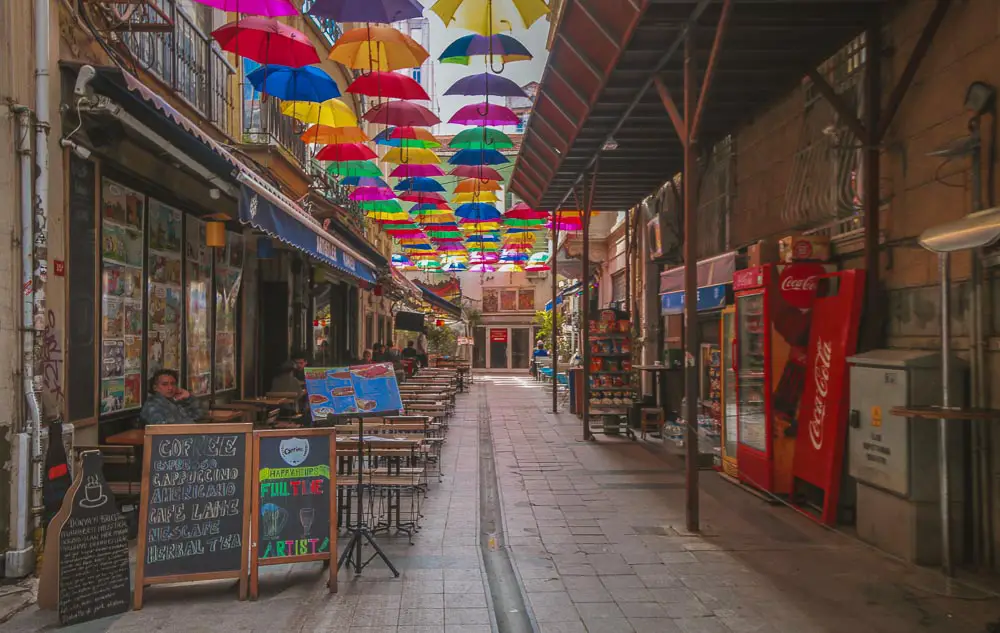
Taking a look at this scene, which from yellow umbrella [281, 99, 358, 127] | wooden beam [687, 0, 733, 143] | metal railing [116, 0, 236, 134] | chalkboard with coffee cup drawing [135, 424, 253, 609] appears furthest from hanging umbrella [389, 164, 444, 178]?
chalkboard with coffee cup drawing [135, 424, 253, 609]

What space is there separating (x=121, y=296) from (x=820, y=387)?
7.17 m

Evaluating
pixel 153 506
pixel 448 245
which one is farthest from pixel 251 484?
pixel 448 245

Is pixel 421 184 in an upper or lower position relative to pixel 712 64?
upper

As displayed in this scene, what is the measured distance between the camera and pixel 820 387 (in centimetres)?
773

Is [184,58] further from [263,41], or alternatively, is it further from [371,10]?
[371,10]

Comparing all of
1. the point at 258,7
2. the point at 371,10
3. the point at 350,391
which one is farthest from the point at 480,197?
the point at 350,391

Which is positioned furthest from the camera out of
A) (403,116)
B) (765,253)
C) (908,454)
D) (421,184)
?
(421,184)

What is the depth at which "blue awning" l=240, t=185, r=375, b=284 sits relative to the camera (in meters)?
7.31

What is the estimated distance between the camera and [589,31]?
28.5 feet

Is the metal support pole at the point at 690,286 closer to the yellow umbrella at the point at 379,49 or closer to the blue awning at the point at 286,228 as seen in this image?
the blue awning at the point at 286,228

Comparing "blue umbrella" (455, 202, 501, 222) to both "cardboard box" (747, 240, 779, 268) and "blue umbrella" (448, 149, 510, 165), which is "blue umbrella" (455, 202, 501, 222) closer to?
"blue umbrella" (448, 149, 510, 165)

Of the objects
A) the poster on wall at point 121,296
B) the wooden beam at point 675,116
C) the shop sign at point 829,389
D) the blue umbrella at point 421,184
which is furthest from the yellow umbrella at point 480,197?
the shop sign at point 829,389

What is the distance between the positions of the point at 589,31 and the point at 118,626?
7.26m

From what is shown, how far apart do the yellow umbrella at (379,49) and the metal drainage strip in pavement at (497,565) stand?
593cm
